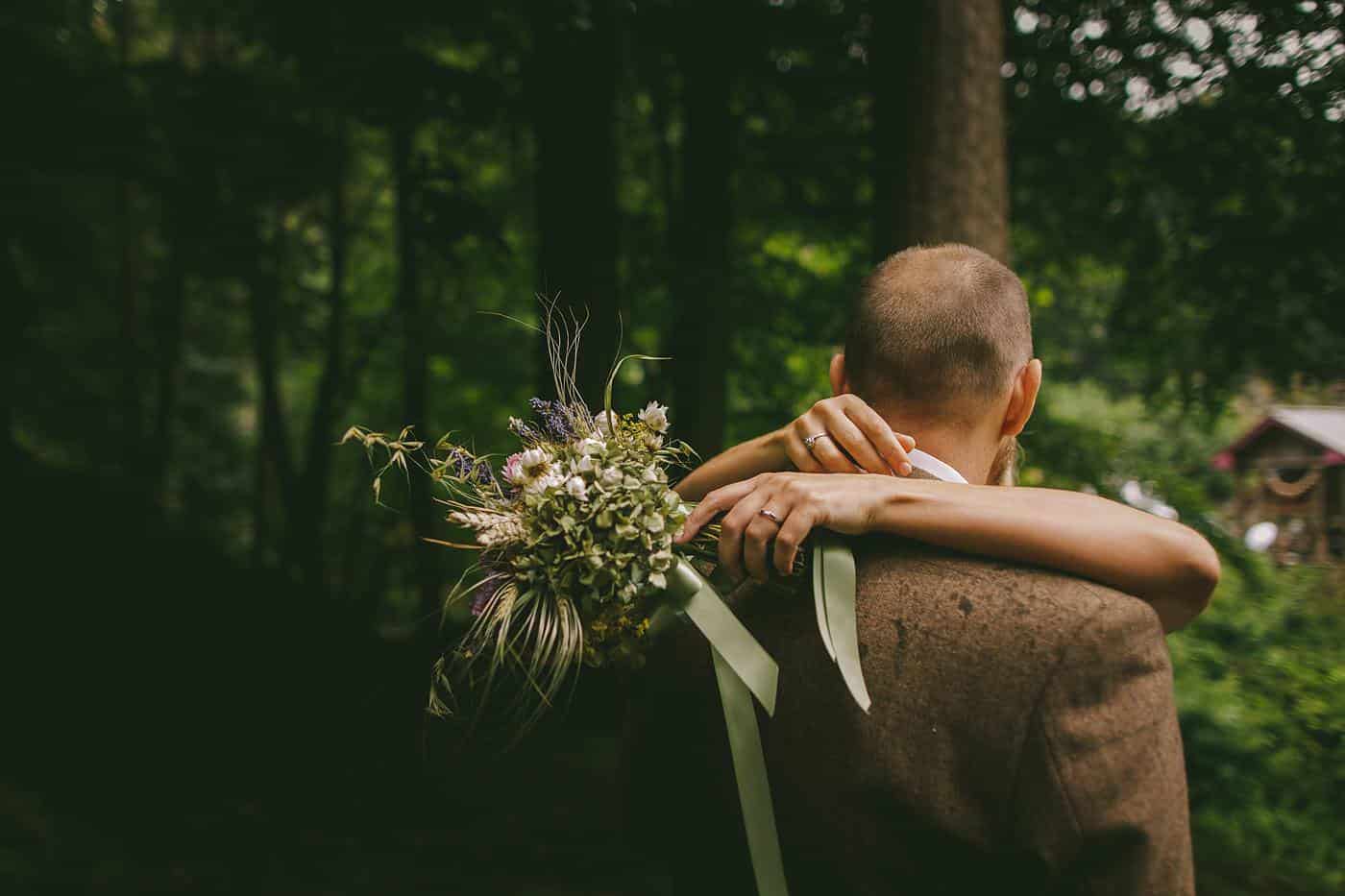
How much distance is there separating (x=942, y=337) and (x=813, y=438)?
0.97ft

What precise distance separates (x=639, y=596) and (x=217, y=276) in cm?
856

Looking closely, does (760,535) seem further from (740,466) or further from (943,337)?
(740,466)

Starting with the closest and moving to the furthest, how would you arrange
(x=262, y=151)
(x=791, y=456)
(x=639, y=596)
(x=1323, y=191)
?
(x=639, y=596) → (x=791, y=456) → (x=1323, y=191) → (x=262, y=151)

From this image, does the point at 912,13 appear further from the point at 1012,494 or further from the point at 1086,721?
the point at 1086,721

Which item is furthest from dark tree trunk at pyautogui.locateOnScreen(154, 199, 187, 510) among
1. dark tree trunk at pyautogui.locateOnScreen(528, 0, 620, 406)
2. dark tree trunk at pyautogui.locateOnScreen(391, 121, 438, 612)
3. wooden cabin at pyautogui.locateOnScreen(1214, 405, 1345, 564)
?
wooden cabin at pyautogui.locateOnScreen(1214, 405, 1345, 564)

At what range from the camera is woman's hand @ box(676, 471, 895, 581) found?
131 centimetres

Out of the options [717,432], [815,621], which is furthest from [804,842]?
[717,432]

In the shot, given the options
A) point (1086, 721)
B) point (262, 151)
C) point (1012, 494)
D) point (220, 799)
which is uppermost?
point (262, 151)

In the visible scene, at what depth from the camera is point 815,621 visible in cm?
143

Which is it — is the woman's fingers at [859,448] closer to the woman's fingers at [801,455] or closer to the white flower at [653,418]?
the woman's fingers at [801,455]

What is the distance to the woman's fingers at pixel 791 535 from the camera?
4.24ft

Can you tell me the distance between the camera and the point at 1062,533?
1.26 metres

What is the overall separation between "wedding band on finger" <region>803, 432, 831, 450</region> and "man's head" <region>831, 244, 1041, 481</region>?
0.38 feet

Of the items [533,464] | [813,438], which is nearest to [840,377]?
[813,438]
